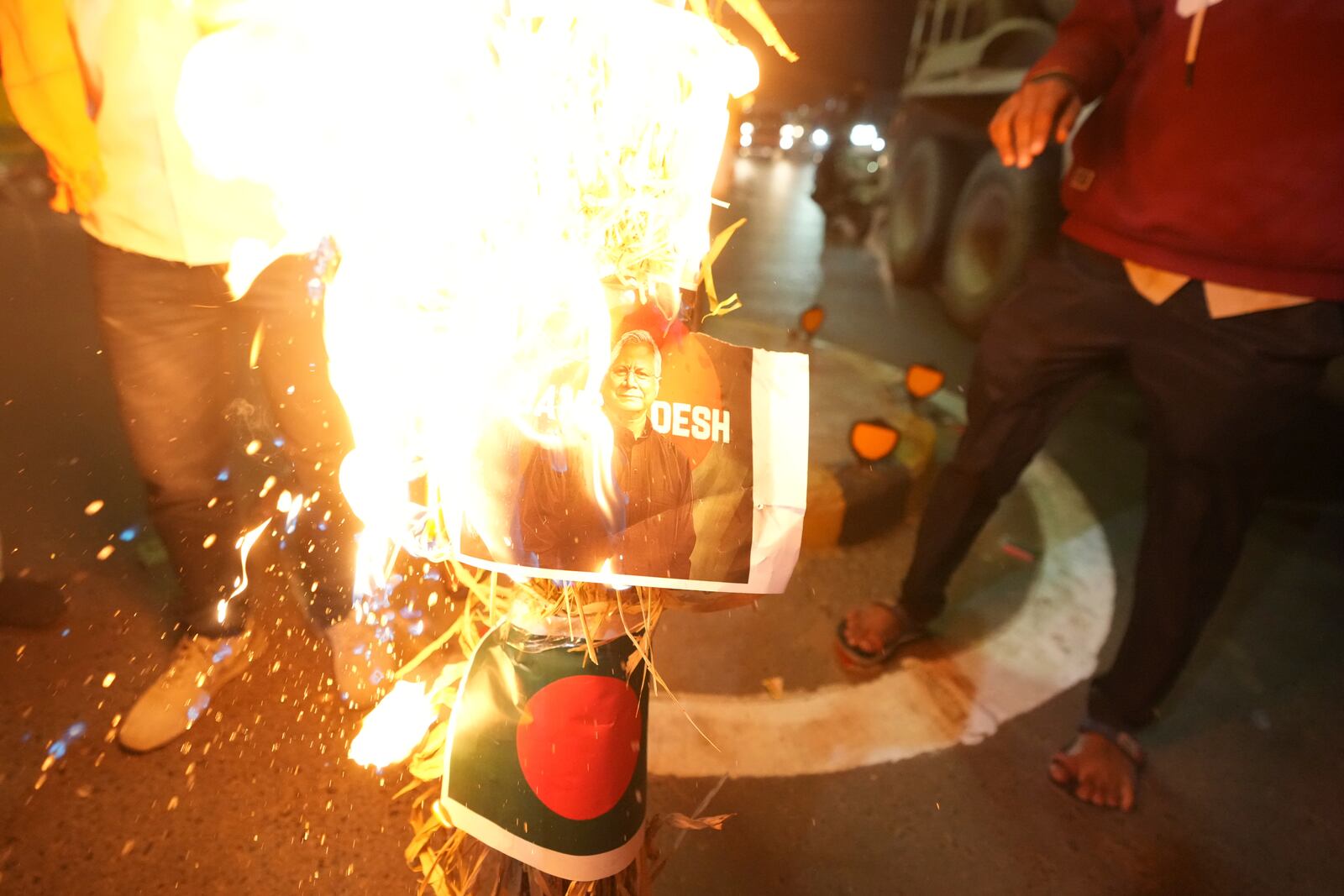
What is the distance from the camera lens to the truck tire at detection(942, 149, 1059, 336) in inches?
174

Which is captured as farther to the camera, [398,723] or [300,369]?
[300,369]

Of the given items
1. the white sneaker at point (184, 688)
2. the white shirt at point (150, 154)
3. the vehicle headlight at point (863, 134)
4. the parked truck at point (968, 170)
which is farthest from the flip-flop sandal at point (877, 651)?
the vehicle headlight at point (863, 134)

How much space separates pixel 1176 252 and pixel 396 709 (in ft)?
5.87

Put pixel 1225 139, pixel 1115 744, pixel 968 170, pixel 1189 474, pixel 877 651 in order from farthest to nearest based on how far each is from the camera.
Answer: pixel 968 170, pixel 877 651, pixel 1115 744, pixel 1189 474, pixel 1225 139

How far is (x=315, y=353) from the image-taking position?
5.21ft

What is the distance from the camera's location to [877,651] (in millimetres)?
2229

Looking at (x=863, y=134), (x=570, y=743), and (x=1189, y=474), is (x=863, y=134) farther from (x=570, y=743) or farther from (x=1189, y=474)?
(x=570, y=743)

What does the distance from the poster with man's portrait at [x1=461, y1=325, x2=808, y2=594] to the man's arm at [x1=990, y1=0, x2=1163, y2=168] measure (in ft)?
3.53

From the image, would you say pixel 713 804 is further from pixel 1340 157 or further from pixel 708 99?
pixel 1340 157

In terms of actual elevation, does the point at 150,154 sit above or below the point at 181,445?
above

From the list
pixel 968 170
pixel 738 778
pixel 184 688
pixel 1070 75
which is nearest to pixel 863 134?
pixel 968 170

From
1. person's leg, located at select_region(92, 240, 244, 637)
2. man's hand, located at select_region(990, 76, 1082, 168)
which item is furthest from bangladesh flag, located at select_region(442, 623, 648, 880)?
man's hand, located at select_region(990, 76, 1082, 168)

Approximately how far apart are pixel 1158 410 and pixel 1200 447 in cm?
12

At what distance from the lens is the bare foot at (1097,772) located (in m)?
1.89
